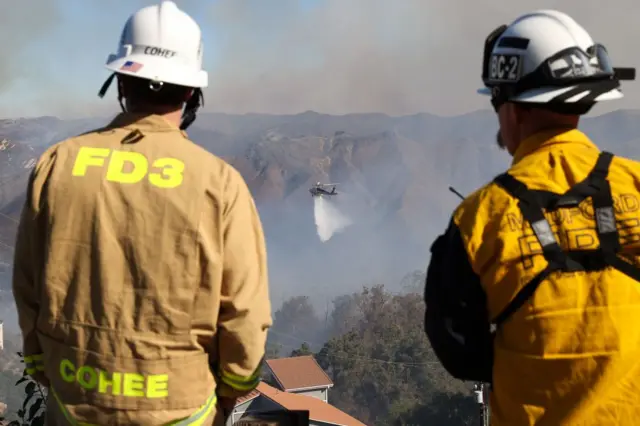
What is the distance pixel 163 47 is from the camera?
2.59 metres

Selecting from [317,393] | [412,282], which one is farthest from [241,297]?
[412,282]

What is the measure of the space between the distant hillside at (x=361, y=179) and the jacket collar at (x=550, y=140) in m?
82.0

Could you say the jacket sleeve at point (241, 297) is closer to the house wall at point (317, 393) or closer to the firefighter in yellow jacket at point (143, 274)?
the firefighter in yellow jacket at point (143, 274)

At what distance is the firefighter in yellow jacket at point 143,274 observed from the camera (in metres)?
2.32

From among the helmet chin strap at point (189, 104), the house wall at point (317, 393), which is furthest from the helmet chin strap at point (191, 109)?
the house wall at point (317, 393)

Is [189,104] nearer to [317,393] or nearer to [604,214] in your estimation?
[604,214]

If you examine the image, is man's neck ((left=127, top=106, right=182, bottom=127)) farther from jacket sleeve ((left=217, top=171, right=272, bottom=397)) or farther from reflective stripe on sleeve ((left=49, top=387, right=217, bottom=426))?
reflective stripe on sleeve ((left=49, top=387, right=217, bottom=426))

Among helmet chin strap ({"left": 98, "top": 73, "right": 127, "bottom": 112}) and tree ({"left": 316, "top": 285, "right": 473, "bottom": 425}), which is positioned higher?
helmet chin strap ({"left": 98, "top": 73, "right": 127, "bottom": 112})

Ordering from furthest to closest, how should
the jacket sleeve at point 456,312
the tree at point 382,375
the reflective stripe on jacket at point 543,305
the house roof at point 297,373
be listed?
the tree at point 382,375 < the house roof at point 297,373 < the jacket sleeve at point 456,312 < the reflective stripe on jacket at point 543,305

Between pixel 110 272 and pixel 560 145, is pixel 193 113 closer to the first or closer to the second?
pixel 110 272

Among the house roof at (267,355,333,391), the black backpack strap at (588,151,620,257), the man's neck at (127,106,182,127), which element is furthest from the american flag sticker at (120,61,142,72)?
the house roof at (267,355,333,391)

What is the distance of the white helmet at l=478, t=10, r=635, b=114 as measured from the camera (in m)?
2.11

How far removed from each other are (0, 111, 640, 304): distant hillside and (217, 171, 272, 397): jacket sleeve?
81.6 meters

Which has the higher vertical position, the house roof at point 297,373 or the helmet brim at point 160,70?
the helmet brim at point 160,70
